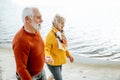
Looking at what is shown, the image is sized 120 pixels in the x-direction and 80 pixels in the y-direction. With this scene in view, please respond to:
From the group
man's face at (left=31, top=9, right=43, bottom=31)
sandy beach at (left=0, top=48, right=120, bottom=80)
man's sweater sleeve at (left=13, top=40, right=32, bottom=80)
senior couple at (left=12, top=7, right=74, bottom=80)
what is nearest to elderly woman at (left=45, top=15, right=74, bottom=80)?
senior couple at (left=12, top=7, right=74, bottom=80)

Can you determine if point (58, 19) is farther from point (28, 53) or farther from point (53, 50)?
point (28, 53)

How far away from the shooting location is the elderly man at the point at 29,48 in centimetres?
271

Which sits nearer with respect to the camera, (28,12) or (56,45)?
(28,12)

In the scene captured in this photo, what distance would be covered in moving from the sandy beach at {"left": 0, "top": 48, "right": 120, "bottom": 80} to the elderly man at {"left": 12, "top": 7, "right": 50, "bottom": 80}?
9.07ft

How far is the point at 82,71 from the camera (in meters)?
6.41

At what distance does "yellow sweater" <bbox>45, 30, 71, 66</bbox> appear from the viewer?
3873mm

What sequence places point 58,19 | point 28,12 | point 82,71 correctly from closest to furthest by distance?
point 28,12 → point 58,19 → point 82,71

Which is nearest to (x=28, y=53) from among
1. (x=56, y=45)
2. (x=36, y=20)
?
(x=36, y=20)

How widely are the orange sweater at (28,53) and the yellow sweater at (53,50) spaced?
859 mm

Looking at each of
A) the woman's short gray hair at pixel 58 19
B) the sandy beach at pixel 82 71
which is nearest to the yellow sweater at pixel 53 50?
the woman's short gray hair at pixel 58 19

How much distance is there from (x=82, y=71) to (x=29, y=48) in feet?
12.4

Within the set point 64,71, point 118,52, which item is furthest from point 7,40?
point 64,71

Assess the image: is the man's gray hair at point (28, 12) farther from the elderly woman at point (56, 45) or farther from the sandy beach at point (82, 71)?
the sandy beach at point (82, 71)

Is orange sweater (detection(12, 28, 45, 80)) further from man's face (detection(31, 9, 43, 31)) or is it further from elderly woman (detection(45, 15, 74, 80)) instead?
elderly woman (detection(45, 15, 74, 80))
